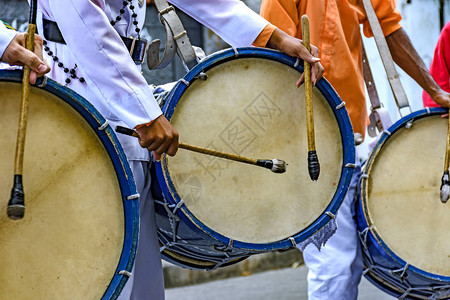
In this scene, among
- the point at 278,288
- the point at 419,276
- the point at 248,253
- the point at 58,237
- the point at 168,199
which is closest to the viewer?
the point at 58,237

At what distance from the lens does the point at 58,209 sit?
2.20 meters

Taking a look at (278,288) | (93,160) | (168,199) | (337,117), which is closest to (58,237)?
(93,160)

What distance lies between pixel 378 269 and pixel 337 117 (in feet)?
3.24

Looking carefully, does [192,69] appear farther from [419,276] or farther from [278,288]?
[278,288]

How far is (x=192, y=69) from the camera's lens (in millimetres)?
2600

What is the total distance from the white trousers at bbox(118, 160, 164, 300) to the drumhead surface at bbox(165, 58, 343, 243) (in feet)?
0.48

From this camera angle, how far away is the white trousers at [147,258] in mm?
2664

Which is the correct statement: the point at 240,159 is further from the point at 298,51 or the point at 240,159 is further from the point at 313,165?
the point at 298,51

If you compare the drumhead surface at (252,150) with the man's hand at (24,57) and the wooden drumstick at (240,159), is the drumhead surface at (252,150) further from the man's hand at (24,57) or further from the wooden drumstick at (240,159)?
the man's hand at (24,57)

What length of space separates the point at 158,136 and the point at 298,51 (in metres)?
0.61

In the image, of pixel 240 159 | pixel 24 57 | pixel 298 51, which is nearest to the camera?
pixel 24 57

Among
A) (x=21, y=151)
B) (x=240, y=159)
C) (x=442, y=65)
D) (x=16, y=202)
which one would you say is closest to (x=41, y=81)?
(x=21, y=151)

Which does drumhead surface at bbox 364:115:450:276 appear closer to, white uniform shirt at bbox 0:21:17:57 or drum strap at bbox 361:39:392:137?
drum strap at bbox 361:39:392:137

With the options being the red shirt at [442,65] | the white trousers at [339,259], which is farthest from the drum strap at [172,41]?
the red shirt at [442,65]
